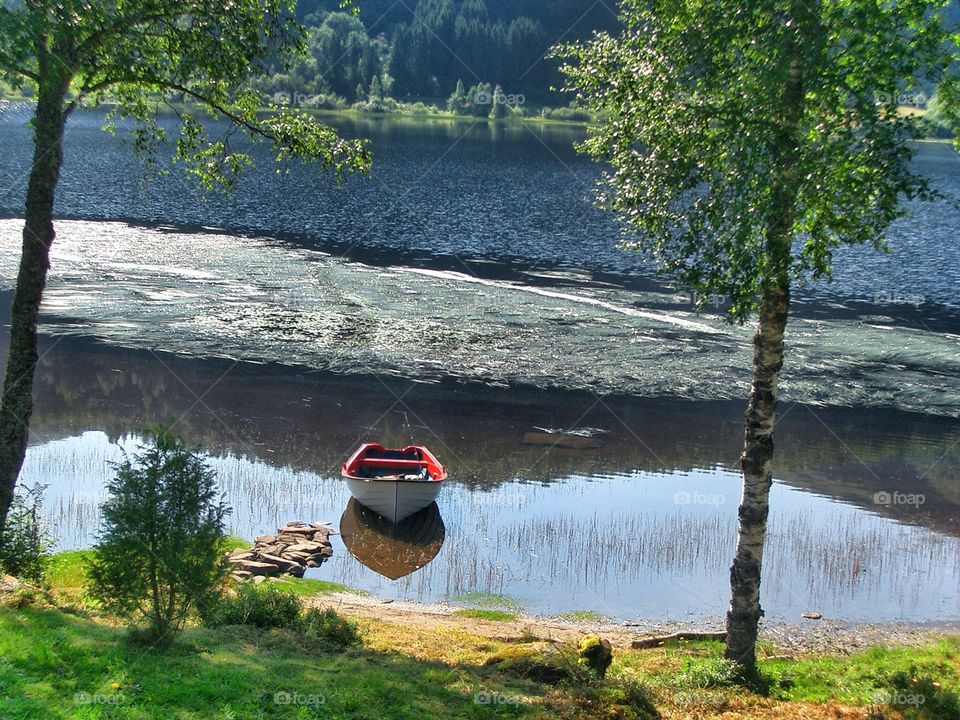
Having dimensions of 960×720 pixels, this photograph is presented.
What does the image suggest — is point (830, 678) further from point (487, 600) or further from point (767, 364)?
point (487, 600)

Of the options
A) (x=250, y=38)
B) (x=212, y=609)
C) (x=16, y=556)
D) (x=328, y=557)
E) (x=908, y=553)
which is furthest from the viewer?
(x=908, y=553)

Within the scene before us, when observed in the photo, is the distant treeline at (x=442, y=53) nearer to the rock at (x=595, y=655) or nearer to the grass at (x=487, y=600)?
the grass at (x=487, y=600)

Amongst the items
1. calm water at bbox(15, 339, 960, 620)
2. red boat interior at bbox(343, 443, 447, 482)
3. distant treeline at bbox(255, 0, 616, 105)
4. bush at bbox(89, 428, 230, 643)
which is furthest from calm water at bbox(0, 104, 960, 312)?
distant treeline at bbox(255, 0, 616, 105)

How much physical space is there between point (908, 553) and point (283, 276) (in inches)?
1217

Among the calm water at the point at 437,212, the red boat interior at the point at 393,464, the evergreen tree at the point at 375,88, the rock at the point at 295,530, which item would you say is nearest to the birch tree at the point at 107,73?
the rock at the point at 295,530

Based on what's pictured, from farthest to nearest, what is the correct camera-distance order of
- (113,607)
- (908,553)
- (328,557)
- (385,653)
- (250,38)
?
(908,553), (328,557), (250,38), (385,653), (113,607)

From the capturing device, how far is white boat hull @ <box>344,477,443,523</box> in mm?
21359

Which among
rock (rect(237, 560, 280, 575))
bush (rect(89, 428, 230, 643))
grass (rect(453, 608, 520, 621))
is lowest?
grass (rect(453, 608, 520, 621))

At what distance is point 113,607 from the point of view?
35.7 feet

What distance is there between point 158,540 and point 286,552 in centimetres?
875

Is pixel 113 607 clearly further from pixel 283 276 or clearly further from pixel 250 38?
pixel 283 276

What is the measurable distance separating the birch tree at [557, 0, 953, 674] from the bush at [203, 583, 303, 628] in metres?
6.01

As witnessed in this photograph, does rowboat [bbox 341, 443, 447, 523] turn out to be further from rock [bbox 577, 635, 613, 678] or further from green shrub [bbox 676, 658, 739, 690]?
green shrub [bbox 676, 658, 739, 690]

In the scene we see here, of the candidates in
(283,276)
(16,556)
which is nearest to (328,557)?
(16,556)
